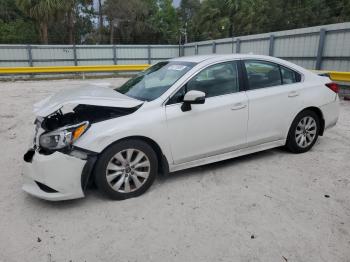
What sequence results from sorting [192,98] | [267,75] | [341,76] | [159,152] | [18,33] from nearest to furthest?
[192,98] → [159,152] → [267,75] → [341,76] → [18,33]

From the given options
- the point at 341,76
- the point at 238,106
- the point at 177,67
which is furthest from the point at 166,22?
the point at 238,106

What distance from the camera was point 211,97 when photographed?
12.8 ft

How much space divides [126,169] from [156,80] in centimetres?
139

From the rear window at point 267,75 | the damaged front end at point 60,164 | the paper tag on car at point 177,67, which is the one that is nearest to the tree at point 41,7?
the paper tag on car at point 177,67

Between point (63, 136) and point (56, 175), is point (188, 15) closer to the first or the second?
point (63, 136)

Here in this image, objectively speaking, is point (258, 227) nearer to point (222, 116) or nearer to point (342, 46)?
point (222, 116)

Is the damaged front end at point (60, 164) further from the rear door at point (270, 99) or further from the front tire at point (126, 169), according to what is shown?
the rear door at point (270, 99)

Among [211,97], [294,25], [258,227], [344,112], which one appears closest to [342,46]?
[344,112]

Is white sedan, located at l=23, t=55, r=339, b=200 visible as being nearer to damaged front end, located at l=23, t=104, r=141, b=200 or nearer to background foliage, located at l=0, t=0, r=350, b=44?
damaged front end, located at l=23, t=104, r=141, b=200

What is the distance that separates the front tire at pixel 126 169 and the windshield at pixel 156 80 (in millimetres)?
706

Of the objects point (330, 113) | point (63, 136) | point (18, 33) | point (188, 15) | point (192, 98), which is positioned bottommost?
point (330, 113)

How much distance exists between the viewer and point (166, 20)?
4562cm

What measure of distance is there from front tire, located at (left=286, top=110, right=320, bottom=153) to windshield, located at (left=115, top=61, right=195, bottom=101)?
1.88m

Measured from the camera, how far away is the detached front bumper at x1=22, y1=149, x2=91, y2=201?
10.1 feet
